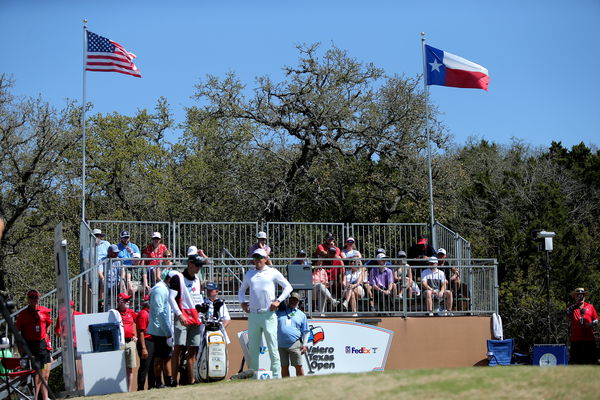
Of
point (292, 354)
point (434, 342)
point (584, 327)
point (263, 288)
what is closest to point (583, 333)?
point (584, 327)

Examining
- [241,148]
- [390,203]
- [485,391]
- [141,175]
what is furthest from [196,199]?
[485,391]

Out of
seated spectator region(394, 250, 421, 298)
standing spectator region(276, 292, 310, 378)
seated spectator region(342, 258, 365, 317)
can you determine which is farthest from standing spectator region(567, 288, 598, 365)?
standing spectator region(276, 292, 310, 378)

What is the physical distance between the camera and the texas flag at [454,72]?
20.9 metres

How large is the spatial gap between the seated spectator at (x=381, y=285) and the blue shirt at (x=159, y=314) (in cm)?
549

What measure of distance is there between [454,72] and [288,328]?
34.3 feet

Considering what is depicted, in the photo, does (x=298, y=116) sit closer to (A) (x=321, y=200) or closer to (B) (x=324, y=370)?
(A) (x=321, y=200)

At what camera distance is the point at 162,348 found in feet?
40.0

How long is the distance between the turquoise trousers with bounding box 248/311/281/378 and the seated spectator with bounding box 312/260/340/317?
3.95 meters

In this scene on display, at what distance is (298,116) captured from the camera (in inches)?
1201

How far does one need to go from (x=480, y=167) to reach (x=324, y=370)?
36935 millimetres

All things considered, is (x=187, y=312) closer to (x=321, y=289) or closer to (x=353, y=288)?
(x=321, y=289)

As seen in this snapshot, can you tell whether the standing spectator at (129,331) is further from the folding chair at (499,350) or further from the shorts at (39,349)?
the folding chair at (499,350)

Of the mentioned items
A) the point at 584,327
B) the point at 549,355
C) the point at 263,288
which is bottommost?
the point at 549,355

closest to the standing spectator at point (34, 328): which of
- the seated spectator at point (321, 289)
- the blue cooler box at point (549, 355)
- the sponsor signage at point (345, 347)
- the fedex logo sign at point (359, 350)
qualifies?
the sponsor signage at point (345, 347)
